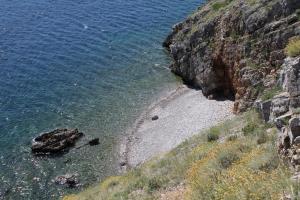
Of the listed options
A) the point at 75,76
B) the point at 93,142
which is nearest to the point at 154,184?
the point at 93,142

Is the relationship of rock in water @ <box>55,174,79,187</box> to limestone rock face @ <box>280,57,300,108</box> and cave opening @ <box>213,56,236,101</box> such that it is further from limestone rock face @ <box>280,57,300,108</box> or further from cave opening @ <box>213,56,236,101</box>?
limestone rock face @ <box>280,57,300,108</box>

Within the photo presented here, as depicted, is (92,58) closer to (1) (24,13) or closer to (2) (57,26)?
(2) (57,26)

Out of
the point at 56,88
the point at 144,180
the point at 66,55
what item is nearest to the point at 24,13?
the point at 66,55

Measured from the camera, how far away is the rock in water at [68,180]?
4259 centimetres

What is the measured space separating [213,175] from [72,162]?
30.2m

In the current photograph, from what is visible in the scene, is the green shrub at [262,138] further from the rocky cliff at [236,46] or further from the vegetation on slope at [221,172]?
the rocky cliff at [236,46]

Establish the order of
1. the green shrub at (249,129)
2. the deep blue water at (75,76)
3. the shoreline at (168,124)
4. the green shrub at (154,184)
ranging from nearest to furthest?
the green shrub at (154,184)
the green shrub at (249,129)
the deep blue water at (75,76)
the shoreline at (168,124)

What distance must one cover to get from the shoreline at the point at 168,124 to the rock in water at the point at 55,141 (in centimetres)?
494

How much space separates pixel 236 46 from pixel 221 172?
3091 cm

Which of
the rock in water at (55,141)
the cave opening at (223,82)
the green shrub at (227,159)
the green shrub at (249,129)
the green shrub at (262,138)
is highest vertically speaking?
the green shrub at (262,138)

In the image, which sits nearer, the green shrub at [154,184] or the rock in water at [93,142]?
the green shrub at [154,184]

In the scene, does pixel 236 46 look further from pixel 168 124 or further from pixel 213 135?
pixel 213 135

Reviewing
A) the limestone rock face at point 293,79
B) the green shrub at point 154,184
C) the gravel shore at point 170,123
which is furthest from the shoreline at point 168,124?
the limestone rock face at point 293,79

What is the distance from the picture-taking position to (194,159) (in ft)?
76.2
